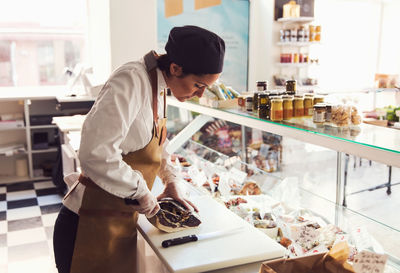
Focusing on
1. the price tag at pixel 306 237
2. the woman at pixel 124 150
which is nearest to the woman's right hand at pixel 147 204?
the woman at pixel 124 150

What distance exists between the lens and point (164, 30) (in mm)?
6488

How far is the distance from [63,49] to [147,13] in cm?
238

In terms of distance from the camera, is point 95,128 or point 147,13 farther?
point 147,13

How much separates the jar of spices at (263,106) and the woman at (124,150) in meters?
0.60

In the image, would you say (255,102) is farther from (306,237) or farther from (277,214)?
(306,237)

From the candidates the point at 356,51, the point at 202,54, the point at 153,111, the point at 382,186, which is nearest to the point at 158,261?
the point at 153,111

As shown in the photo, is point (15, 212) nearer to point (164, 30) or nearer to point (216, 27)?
point (164, 30)

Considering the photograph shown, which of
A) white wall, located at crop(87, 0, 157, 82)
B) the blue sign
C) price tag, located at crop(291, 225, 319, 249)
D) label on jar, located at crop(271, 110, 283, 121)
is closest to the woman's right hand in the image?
price tag, located at crop(291, 225, 319, 249)

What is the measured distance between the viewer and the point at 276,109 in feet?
6.70

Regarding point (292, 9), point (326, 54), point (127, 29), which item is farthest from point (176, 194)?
point (326, 54)

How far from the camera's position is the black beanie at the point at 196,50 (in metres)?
1.50

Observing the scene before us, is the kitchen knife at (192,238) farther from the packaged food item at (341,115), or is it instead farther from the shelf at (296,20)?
the shelf at (296,20)

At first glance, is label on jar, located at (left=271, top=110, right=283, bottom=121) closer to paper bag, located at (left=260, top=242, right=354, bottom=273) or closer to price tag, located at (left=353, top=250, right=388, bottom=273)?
paper bag, located at (left=260, top=242, right=354, bottom=273)

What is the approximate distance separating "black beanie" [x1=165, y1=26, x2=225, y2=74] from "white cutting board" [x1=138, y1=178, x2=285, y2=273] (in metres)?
0.68
